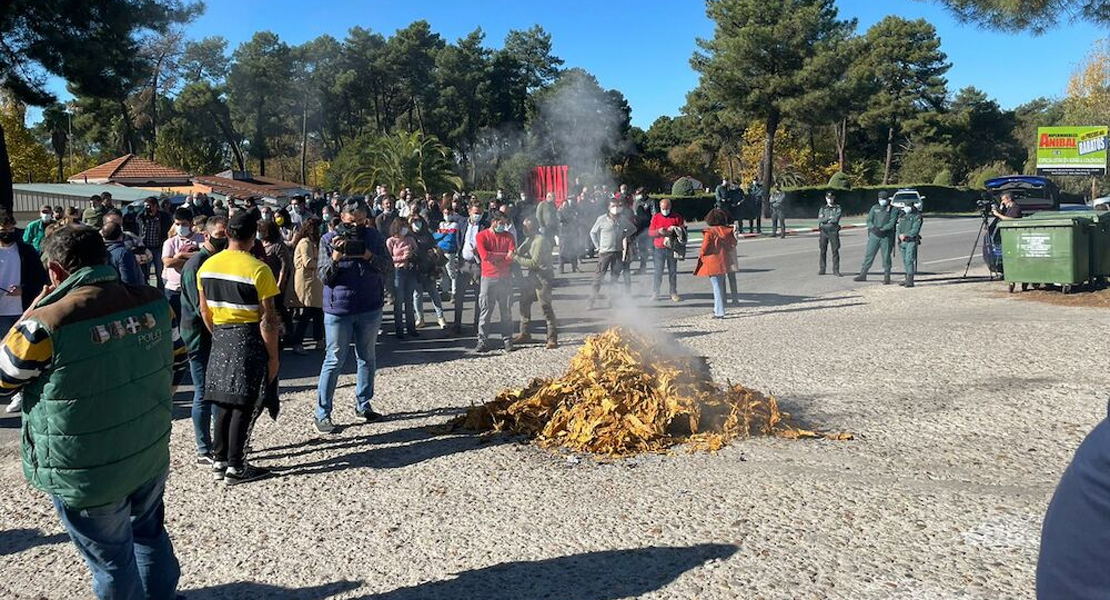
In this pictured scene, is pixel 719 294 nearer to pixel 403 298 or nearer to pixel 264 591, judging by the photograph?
pixel 403 298

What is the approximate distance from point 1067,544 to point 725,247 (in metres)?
10.9

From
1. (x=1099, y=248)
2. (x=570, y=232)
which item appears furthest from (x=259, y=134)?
(x=1099, y=248)

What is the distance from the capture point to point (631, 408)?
6219mm

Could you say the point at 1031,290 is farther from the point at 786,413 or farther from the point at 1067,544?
the point at 1067,544

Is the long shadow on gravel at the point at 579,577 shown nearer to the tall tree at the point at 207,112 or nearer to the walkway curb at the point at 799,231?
the walkway curb at the point at 799,231

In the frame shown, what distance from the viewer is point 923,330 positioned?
1066cm

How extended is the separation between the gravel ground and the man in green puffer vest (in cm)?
95

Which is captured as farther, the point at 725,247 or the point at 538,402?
the point at 725,247

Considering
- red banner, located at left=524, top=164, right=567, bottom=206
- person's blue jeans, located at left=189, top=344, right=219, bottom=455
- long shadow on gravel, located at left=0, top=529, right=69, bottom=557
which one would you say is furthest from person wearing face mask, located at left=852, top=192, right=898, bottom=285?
long shadow on gravel, located at left=0, top=529, right=69, bottom=557

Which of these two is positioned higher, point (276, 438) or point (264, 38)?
point (264, 38)

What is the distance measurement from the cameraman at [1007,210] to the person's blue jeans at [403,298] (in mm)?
10090

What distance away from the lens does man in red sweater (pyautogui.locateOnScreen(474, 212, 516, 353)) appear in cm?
1005

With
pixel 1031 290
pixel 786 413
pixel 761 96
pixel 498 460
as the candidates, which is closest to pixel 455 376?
pixel 498 460

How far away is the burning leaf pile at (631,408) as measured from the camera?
6.06m
